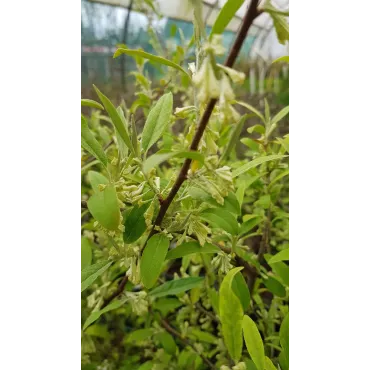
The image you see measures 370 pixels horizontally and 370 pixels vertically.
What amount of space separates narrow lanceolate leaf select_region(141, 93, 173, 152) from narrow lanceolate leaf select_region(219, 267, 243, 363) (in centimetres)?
13

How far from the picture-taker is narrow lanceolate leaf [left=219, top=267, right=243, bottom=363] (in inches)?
12.1

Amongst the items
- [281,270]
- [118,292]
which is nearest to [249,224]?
[281,270]

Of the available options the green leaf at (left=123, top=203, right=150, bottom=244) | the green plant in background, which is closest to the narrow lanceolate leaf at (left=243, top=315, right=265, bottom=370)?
the green plant in background

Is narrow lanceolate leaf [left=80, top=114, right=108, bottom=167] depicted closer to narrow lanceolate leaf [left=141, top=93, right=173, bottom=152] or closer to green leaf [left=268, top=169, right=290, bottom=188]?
narrow lanceolate leaf [left=141, top=93, right=173, bottom=152]

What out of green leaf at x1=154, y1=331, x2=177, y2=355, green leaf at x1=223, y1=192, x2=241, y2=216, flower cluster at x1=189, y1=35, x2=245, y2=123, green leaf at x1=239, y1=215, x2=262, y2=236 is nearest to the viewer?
flower cluster at x1=189, y1=35, x2=245, y2=123

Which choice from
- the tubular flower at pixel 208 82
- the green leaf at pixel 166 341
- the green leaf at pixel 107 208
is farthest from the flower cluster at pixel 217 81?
the green leaf at pixel 166 341

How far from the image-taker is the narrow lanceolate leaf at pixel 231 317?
0.31 metres

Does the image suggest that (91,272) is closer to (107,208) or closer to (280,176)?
(107,208)

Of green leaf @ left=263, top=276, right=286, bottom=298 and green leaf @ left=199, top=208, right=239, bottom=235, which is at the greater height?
green leaf @ left=199, top=208, right=239, bottom=235

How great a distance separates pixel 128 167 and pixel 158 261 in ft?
0.27

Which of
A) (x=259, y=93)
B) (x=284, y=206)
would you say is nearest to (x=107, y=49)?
(x=259, y=93)

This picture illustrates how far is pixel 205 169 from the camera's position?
0.30 meters

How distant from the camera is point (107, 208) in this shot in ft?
0.95

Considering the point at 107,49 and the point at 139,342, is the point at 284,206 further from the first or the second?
the point at 107,49
